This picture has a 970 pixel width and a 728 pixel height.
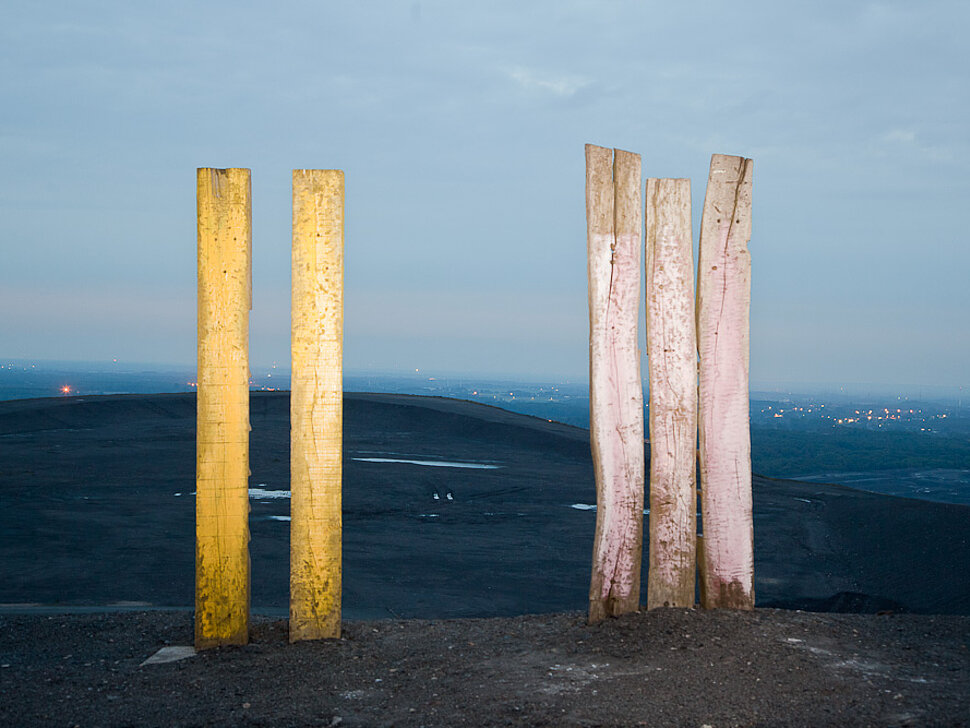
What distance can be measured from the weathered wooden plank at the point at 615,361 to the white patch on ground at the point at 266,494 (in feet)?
27.3

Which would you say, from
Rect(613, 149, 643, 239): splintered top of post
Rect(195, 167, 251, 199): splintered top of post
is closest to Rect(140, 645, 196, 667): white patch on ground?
Rect(195, 167, 251, 199): splintered top of post

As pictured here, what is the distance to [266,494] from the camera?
12.4m

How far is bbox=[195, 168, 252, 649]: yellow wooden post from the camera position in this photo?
4516mm

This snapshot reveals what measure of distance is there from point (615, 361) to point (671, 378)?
34 cm

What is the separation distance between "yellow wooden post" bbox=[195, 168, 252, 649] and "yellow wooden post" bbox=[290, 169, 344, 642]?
29cm

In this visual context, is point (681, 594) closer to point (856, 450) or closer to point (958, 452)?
point (856, 450)

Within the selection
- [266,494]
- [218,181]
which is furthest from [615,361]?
[266,494]

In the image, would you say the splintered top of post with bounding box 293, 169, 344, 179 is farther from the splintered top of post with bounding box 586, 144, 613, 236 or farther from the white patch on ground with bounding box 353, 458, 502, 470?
the white patch on ground with bounding box 353, 458, 502, 470

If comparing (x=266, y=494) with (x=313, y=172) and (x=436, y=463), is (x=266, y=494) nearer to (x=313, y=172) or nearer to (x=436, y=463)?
(x=436, y=463)

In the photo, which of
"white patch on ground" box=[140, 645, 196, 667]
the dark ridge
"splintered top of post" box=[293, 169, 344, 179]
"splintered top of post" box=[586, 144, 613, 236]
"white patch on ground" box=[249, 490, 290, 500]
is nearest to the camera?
"white patch on ground" box=[140, 645, 196, 667]

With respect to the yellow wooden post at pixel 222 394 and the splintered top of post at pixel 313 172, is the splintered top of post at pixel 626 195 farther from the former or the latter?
the yellow wooden post at pixel 222 394

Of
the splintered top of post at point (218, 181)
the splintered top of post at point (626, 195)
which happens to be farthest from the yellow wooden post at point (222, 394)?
the splintered top of post at point (626, 195)

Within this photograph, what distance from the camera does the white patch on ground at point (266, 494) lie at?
Answer: 39.8 feet

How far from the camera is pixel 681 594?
483cm
